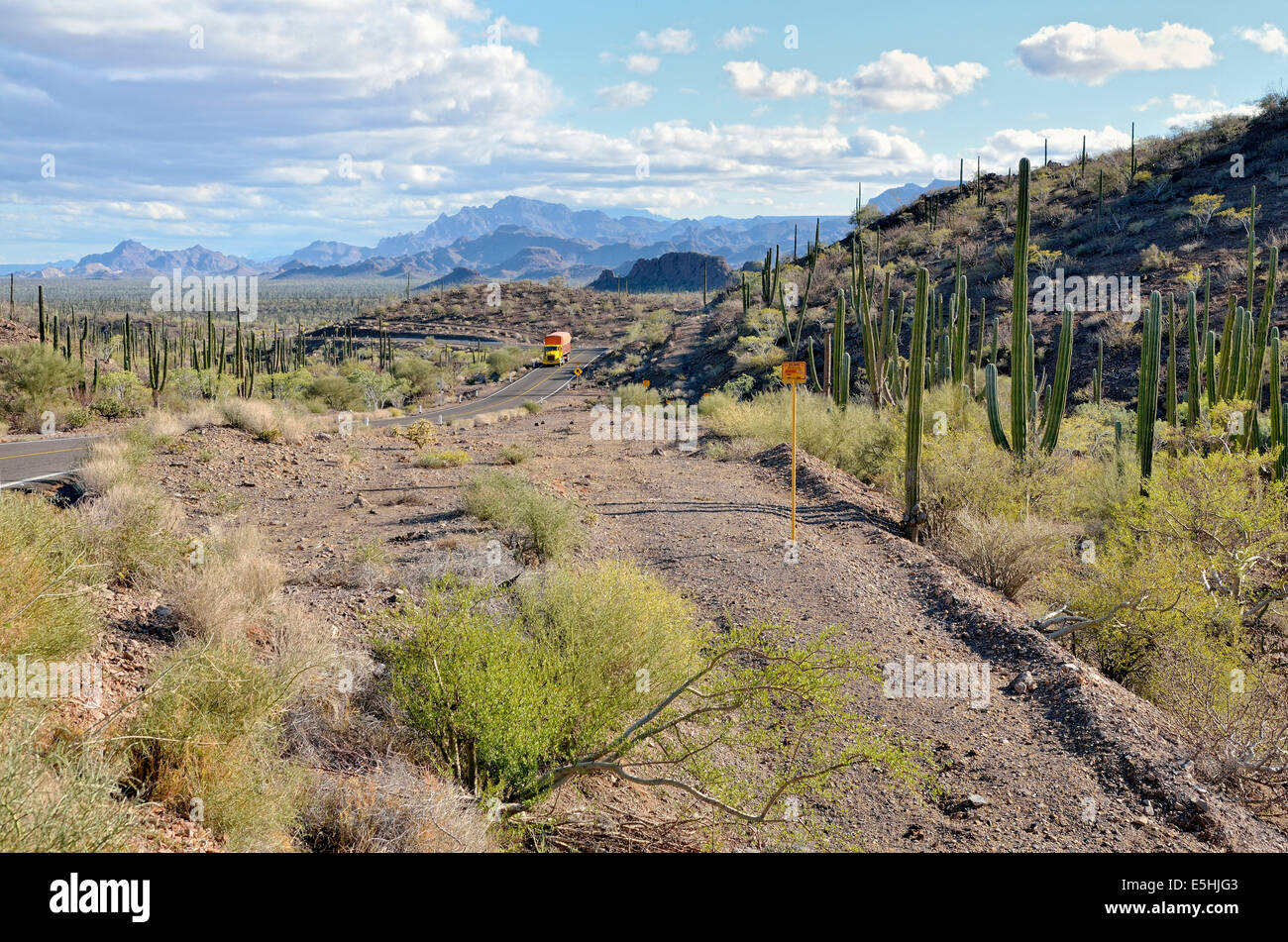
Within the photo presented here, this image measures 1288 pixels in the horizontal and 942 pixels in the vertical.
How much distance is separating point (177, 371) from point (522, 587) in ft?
124

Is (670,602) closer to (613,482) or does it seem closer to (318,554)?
(318,554)

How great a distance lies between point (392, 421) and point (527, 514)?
23530 millimetres

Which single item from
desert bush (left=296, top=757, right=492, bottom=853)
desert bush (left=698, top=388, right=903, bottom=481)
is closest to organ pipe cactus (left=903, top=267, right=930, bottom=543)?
desert bush (left=698, top=388, right=903, bottom=481)

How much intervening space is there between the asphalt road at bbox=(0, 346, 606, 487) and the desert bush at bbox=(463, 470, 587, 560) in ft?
23.1

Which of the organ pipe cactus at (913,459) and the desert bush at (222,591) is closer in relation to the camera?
the desert bush at (222,591)

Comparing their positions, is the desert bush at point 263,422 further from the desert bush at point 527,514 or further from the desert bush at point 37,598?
the desert bush at point 37,598

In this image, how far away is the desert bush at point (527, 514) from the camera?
36.8ft

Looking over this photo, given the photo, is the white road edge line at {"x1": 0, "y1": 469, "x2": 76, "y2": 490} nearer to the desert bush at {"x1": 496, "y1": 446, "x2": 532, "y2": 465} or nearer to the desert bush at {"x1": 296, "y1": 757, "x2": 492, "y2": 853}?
the desert bush at {"x1": 496, "y1": 446, "x2": 532, "y2": 465}

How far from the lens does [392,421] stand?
109ft

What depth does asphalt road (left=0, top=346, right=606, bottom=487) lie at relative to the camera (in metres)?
13.9

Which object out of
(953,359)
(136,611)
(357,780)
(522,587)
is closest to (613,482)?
(953,359)

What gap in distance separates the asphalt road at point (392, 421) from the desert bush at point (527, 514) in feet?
23.1

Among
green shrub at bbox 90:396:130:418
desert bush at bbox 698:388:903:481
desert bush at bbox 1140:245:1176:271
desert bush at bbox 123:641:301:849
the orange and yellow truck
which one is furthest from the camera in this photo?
the orange and yellow truck

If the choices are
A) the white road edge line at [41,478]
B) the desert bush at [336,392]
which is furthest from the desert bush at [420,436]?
the desert bush at [336,392]
